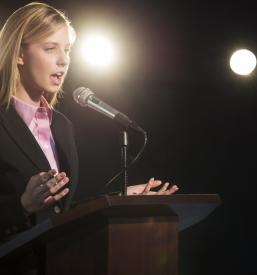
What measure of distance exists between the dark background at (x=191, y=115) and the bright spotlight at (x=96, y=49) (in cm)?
16

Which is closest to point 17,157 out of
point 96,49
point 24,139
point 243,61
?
point 24,139

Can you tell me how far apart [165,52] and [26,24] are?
2.03m

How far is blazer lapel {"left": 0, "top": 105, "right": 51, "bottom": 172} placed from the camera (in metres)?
2.06

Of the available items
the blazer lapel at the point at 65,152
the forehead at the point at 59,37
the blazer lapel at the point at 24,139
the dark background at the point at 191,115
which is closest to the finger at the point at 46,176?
the blazer lapel at the point at 24,139

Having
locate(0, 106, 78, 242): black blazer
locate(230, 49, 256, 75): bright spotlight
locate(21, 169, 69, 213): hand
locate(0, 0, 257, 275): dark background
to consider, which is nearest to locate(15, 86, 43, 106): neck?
locate(0, 106, 78, 242): black blazer

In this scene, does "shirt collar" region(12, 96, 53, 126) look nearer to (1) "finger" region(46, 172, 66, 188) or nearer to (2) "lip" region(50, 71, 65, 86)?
(2) "lip" region(50, 71, 65, 86)

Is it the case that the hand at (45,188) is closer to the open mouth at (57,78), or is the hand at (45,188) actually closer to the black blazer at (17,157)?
the black blazer at (17,157)

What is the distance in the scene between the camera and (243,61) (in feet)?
13.1

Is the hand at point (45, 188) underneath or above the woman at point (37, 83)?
underneath

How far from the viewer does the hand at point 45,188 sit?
62.0 inches

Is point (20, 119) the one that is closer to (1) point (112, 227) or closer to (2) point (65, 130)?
(2) point (65, 130)

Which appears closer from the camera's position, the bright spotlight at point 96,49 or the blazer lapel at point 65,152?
the blazer lapel at point 65,152

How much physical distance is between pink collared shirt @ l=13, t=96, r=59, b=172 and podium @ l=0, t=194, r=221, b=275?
583mm

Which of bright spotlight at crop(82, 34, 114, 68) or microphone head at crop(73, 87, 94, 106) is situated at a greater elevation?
bright spotlight at crop(82, 34, 114, 68)
